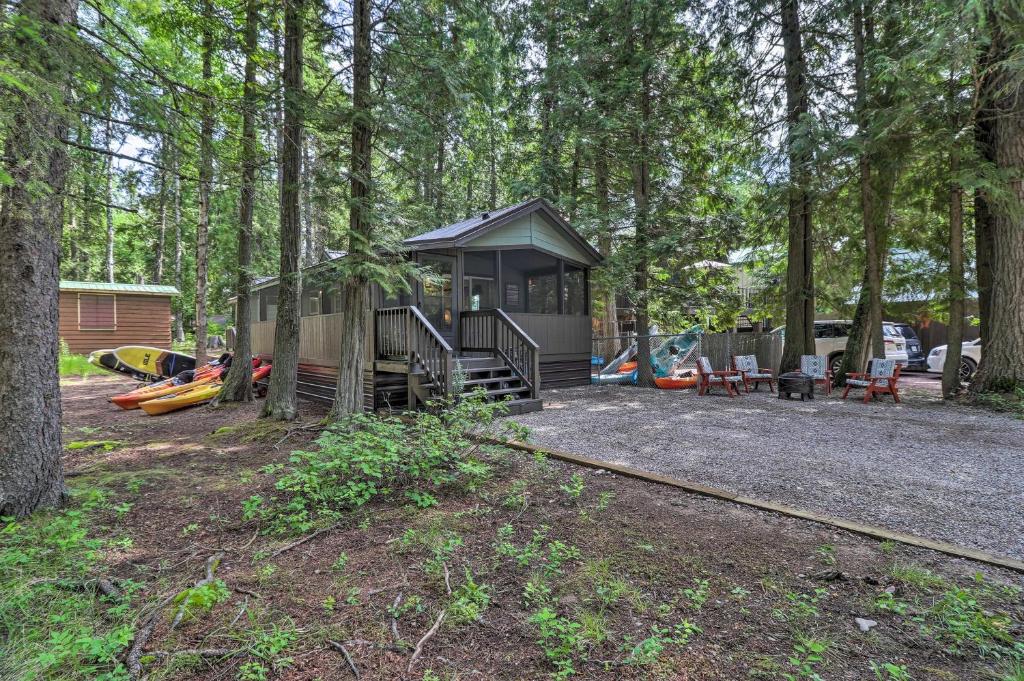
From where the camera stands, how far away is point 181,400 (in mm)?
8750

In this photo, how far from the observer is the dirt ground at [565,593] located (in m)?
1.86

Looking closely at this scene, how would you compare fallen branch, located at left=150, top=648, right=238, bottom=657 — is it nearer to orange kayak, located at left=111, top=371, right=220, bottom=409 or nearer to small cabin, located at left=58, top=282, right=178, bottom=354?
orange kayak, located at left=111, top=371, right=220, bottom=409

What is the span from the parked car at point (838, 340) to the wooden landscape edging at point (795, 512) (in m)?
10.2

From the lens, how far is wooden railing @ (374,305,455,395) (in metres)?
7.02

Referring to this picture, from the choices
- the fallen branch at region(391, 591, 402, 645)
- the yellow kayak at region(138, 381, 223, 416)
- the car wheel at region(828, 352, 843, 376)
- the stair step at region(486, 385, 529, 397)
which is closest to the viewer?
the fallen branch at region(391, 591, 402, 645)

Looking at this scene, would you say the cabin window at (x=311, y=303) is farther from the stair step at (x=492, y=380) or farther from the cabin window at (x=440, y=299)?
the stair step at (x=492, y=380)

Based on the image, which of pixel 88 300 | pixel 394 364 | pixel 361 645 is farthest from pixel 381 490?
pixel 88 300

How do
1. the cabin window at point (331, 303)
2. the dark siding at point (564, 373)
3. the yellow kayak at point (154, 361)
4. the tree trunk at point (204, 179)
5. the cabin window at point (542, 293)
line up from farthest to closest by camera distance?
the yellow kayak at point (154, 361) < the cabin window at point (542, 293) < the dark siding at point (564, 373) < the cabin window at point (331, 303) < the tree trunk at point (204, 179)

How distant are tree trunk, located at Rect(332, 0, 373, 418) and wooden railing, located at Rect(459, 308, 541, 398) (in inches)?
114

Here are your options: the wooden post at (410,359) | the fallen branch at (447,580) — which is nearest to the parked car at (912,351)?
the wooden post at (410,359)

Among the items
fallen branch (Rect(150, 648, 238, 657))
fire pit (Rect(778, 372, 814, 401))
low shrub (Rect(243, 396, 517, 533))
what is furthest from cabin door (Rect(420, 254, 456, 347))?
fallen branch (Rect(150, 648, 238, 657))

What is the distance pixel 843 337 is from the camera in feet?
42.9

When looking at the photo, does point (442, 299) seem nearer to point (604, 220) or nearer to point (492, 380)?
point (492, 380)

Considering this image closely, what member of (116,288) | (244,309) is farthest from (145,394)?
(116,288)
